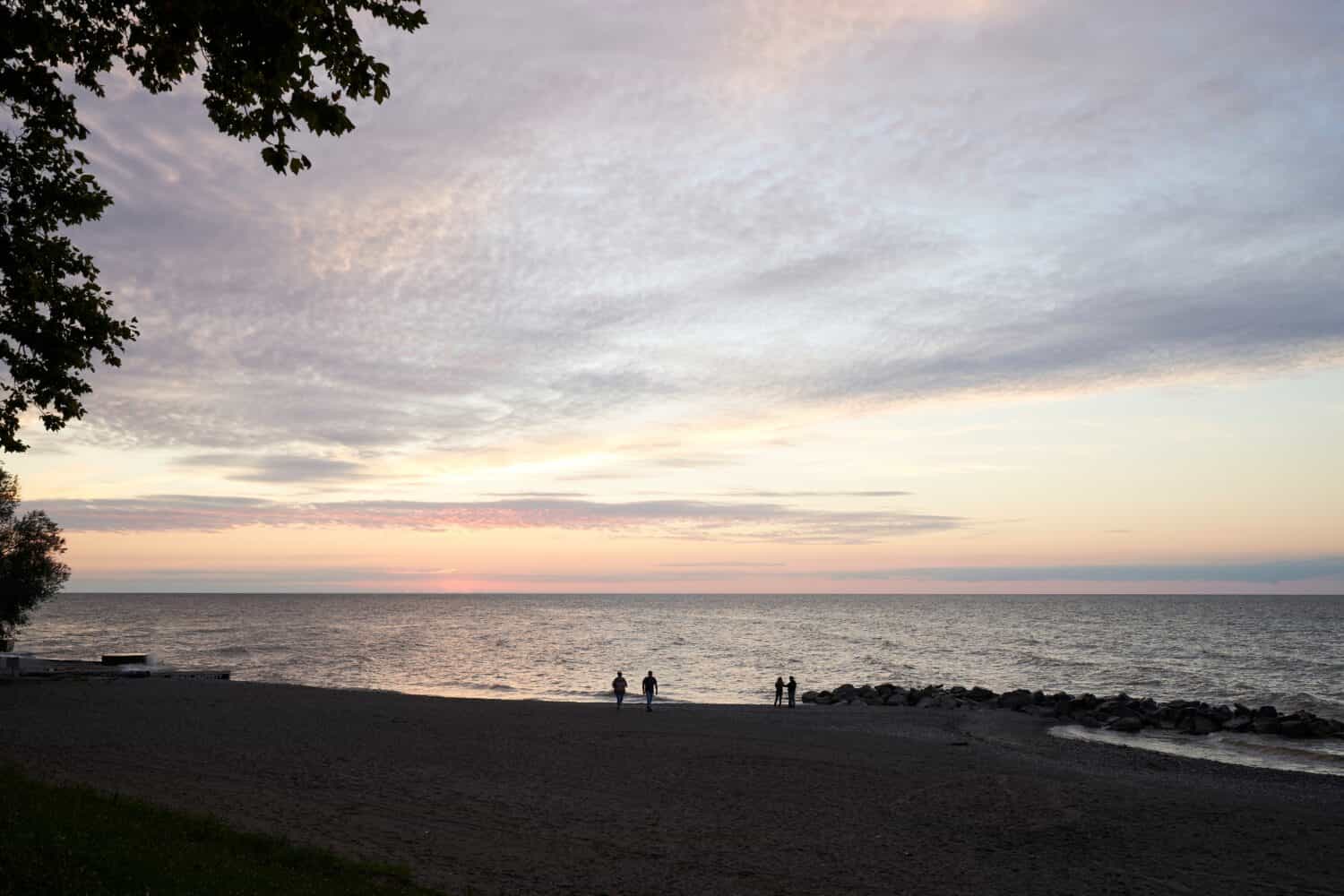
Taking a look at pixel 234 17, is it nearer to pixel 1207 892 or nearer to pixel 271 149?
pixel 271 149

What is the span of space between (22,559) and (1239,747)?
209 ft

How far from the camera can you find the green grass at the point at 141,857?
974 centimetres

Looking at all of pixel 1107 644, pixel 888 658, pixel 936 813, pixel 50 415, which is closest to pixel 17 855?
pixel 50 415

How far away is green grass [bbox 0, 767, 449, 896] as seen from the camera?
32.0 feet

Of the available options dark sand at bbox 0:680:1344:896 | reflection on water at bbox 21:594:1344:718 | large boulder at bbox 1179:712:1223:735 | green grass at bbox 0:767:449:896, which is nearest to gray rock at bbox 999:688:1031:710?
large boulder at bbox 1179:712:1223:735

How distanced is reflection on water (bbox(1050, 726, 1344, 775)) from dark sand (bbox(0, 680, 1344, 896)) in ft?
12.7

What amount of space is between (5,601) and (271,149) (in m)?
53.8

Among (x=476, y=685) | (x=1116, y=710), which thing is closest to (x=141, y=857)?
(x=1116, y=710)

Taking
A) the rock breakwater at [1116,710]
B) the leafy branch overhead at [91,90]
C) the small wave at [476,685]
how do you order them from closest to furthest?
the leafy branch overhead at [91,90], the rock breakwater at [1116,710], the small wave at [476,685]

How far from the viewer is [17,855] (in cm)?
991

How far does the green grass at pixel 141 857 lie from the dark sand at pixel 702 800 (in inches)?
77.7

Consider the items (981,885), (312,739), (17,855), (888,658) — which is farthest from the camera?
(888,658)

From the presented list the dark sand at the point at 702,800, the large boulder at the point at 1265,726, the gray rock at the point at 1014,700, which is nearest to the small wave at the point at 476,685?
the dark sand at the point at 702,800

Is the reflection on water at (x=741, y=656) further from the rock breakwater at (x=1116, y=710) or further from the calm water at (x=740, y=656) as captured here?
the rock breakwater at (x=1116, y=710)
